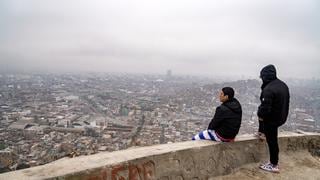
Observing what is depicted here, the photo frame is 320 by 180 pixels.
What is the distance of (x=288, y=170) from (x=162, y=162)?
2.37 metres

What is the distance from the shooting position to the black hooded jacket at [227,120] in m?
3.90

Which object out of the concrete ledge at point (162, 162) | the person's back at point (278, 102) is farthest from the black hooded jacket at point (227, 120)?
the person's back at point (278, 102)

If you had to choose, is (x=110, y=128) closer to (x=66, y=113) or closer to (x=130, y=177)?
(x=66, y=113)

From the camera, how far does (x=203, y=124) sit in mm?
24000

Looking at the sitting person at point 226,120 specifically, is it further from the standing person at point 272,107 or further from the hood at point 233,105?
the standing person at point 272,107

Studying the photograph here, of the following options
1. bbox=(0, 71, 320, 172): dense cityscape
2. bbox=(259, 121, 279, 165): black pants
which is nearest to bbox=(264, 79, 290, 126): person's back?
bbox=(259, 121, 279, 165): black pants

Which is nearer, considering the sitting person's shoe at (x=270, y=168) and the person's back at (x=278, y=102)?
the person's back at (x=278, y=102)

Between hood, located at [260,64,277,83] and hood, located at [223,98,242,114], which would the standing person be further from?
hood, located at [223,98,242,114]

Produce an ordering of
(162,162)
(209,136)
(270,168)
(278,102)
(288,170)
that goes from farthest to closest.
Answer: (288,170), (270,168), (209,136), (278,102), (162,162)

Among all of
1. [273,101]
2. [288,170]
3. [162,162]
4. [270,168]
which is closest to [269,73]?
[273,101]

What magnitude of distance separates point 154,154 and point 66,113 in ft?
92.6

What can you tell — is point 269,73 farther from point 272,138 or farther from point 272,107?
point 272,138

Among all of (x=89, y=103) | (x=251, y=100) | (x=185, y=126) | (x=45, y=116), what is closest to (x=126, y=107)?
(x=89, y=103)

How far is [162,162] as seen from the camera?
128 inches
